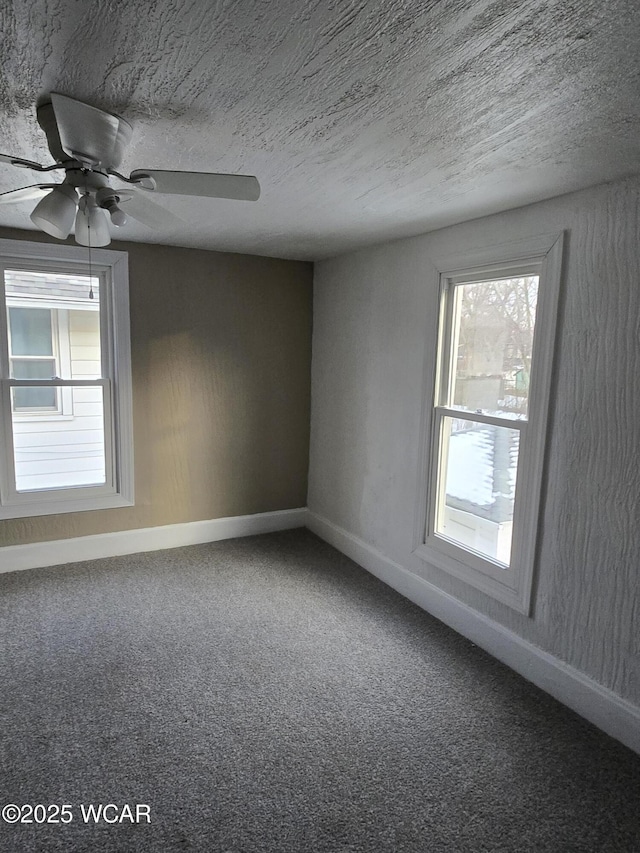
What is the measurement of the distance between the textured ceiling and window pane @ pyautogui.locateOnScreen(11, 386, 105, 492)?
5.75ft

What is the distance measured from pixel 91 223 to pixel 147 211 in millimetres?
260

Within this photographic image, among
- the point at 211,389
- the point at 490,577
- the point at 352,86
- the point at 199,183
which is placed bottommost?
the point at 490,577

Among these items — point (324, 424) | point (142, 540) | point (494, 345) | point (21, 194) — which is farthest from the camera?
point (324, 424)

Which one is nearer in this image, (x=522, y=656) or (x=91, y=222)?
(x=91, y=222)

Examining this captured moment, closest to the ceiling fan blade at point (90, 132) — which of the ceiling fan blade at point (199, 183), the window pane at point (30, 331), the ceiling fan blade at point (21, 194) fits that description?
the ceiling fan blade at point (199, 183)

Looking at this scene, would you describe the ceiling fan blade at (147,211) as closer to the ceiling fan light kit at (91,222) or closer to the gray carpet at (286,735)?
the ceiling fan light kit at (91,222)

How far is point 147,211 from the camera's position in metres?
2.19

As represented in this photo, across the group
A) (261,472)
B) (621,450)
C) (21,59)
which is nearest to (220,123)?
(21,59)

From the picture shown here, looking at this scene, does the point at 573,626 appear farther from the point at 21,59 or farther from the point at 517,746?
the point at 21,59

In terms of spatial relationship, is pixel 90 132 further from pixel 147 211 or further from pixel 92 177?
pixel 147 211

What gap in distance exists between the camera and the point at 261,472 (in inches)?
175

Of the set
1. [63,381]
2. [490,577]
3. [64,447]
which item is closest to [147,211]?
[63,381]

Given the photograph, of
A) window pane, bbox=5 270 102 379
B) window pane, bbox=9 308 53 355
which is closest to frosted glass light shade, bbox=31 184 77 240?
window pane, bbox=5 270 102 379

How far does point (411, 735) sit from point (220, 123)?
7.83ft
